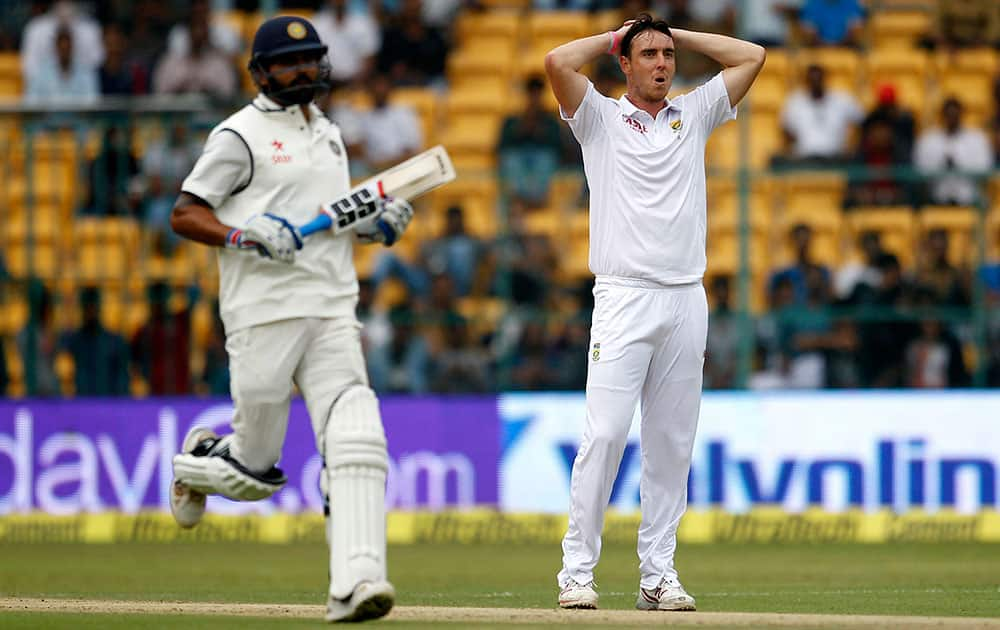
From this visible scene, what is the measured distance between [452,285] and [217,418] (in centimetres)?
189

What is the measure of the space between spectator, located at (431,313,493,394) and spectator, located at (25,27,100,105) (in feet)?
13.3

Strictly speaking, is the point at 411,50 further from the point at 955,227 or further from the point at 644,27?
the point at 644,27

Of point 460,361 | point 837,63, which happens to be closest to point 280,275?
point 460,361

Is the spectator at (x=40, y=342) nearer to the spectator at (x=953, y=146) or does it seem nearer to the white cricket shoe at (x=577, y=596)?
the white cricket shoe at (x=577, y=596)

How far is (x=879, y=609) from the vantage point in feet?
24.2

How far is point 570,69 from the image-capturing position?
732 cm

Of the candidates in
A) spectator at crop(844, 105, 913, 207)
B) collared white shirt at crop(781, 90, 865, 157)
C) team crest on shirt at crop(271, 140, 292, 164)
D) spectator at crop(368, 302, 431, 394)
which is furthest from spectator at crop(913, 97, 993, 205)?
team crest on shirt at crop(271, 140, 292, 164)

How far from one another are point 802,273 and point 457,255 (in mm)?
2471

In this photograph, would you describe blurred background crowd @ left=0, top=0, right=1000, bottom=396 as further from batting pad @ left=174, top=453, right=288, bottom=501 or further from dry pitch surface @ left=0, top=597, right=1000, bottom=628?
batting pad @ left=174, top=453, right=288, bottom=501

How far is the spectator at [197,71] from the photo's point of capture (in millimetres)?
14867

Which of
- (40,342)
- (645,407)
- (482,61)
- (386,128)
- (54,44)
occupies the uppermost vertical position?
(54,44)

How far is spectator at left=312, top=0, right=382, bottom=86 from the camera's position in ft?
51.1

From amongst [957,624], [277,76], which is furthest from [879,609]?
[277,76]

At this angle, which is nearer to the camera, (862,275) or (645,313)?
(645,313)
